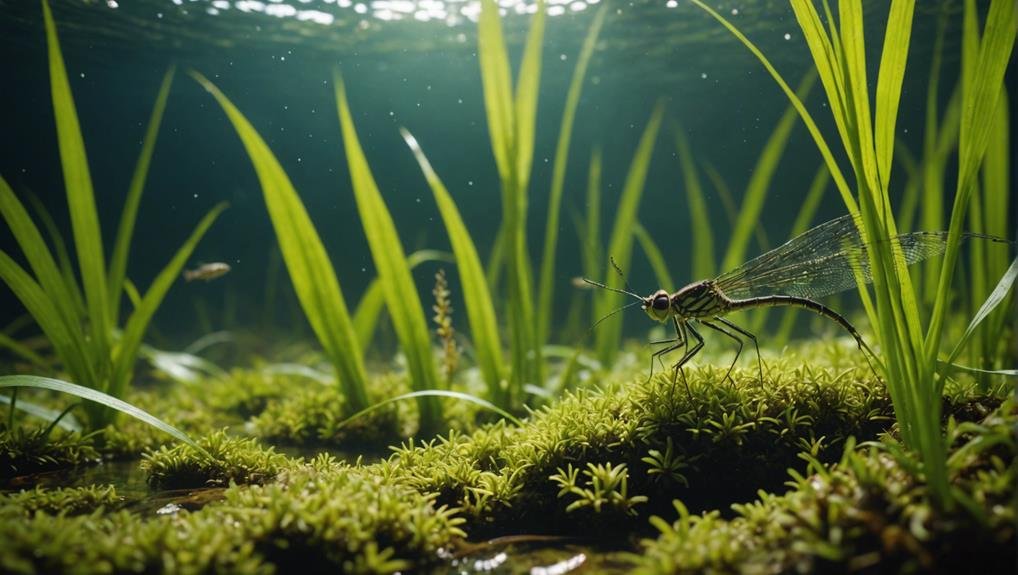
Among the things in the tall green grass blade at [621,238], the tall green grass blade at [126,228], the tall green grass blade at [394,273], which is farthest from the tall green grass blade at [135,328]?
the tall green grass blade at [621,238]

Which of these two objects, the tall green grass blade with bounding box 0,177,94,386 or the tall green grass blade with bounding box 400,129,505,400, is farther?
the tall green grass blade with bounding box 400,129,505,400

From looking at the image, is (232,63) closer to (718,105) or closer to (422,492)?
(422,492)

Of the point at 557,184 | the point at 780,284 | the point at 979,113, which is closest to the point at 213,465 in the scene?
the point at 557,184

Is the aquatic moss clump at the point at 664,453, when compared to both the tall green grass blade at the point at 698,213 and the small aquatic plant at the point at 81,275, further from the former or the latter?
the tall green grass blade at the point at 698,213

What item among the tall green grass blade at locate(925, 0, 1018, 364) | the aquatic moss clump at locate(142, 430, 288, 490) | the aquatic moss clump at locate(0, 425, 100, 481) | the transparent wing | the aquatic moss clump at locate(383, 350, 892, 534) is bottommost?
the aquatic moss clump at locate(0, 425, 100, 481)

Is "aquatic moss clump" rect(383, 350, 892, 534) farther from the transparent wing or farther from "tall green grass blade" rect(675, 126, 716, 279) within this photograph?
"tall green grass blade" rect(675, 126, 716, 279)

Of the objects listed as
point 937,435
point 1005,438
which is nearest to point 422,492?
point 937,435

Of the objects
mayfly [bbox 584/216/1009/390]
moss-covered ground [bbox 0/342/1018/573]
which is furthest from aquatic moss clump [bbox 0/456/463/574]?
mayfly [bbox 584/216/1009/390]
